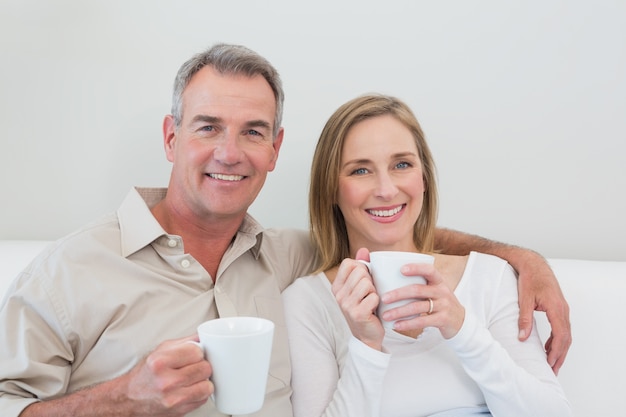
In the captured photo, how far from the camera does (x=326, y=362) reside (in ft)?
4.09

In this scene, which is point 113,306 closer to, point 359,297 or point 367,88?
point 359,297

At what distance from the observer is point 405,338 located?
1.24 m

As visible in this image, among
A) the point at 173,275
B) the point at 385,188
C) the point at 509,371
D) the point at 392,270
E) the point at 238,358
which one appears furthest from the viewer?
the point at 385,188

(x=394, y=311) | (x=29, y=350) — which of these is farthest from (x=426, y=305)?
(x=29, y=350)

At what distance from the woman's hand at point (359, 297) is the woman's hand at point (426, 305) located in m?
0.03

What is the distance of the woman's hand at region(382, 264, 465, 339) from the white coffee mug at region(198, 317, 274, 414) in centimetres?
27

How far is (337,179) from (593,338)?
765 mm

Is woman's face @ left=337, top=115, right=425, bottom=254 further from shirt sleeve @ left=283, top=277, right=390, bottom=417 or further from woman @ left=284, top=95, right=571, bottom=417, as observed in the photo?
shirt sleeve @ left=283, top=277, right=390, bottom=417

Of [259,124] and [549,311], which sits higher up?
[259,124]

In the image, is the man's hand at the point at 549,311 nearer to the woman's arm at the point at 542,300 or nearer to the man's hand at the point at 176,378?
the woman's arm at the point at 542,300

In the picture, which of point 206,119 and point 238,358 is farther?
point 206,119

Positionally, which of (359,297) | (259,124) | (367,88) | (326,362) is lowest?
(326,362)

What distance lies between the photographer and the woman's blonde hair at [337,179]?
1413 mm

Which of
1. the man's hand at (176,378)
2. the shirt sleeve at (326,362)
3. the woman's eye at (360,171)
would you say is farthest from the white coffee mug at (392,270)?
the woman's eye at (360,171)
